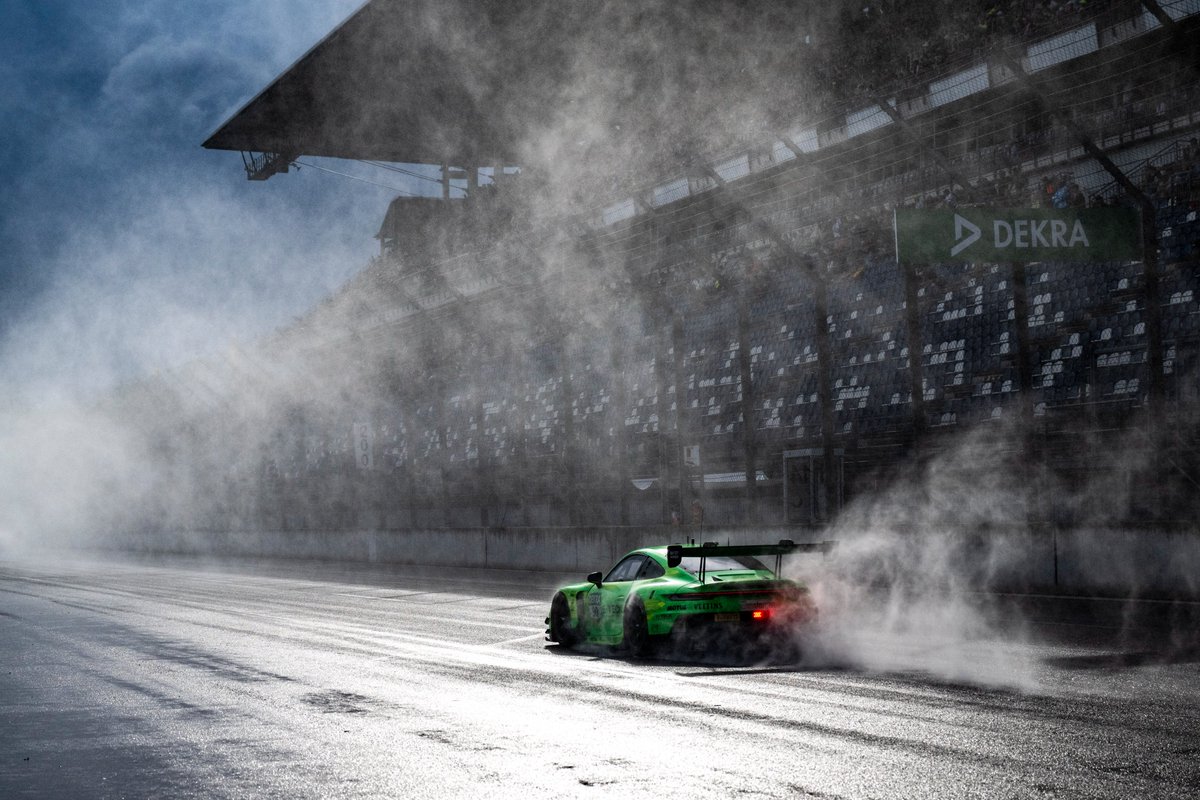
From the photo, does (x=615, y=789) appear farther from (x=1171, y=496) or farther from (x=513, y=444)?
(x=513, y=444)

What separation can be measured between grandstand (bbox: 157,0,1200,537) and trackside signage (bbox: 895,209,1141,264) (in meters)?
1.26

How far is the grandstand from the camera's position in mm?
19500

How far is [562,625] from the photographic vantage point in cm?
1253

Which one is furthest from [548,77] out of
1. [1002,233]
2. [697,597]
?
[697,597]

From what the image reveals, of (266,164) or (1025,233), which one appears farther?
(266,164)

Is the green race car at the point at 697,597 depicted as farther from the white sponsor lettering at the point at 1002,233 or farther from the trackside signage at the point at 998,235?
the white sponsor lettering at the point at 1002,233

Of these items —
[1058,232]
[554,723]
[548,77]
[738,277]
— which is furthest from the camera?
[548,77]

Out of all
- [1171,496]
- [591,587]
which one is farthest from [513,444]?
[591,587]

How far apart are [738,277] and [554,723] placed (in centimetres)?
2010

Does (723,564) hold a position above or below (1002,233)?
below

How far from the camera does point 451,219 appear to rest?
43.6 m

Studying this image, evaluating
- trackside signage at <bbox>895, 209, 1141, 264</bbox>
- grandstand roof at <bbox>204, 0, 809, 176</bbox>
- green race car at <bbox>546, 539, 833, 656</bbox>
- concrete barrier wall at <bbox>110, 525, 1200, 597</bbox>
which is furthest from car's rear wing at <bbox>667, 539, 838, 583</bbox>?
grandstand roof at <bbox>204, 0, 809, 176</bbox>

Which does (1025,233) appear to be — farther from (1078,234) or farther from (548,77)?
(548,77)

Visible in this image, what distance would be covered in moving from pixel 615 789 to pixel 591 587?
22.0ft
